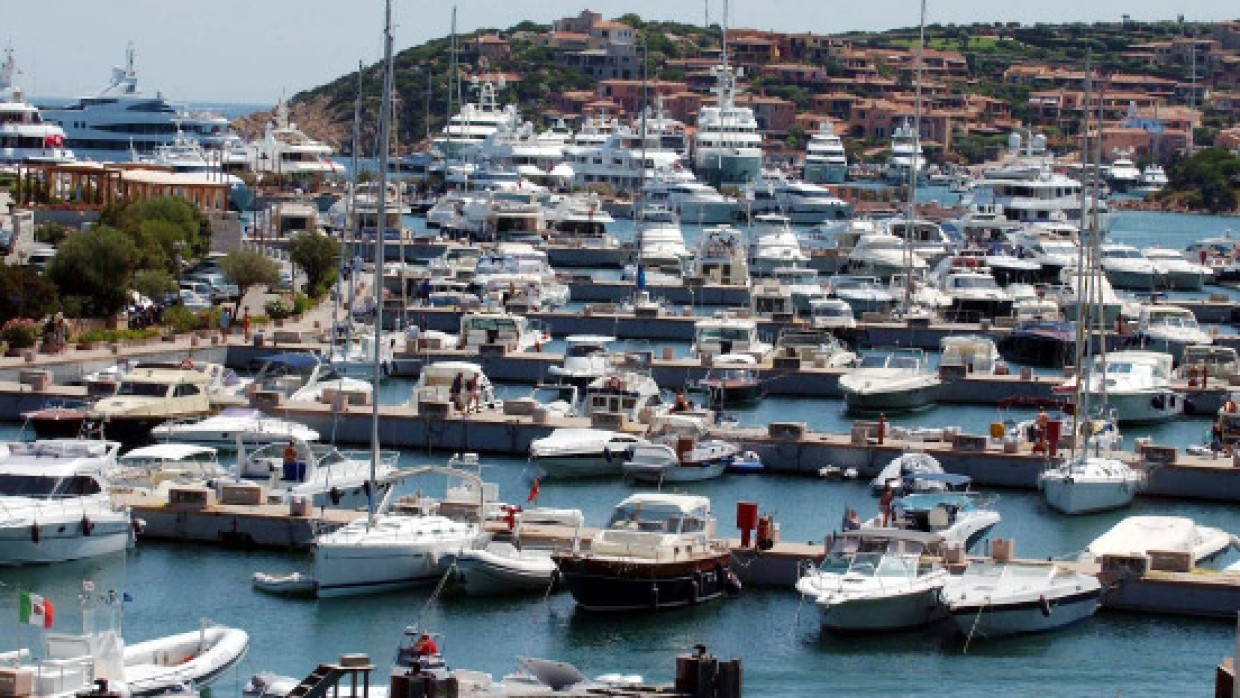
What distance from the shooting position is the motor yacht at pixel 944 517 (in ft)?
120

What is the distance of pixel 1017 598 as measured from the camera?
1283 inches

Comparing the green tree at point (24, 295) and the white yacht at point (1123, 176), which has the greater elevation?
the white yacht at point (1123, 176)

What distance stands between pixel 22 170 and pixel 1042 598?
220 ft

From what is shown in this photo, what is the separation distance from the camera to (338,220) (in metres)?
95.2

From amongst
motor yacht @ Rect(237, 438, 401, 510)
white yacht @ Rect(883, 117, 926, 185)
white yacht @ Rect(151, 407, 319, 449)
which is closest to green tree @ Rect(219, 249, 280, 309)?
white yacht @ Rect(151, 407, 319, 449)

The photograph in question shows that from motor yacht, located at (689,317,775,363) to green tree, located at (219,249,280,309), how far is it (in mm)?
13431

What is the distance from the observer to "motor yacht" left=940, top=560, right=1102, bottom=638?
32.4 metres

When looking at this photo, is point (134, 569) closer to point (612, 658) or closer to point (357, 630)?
point (357, 630)

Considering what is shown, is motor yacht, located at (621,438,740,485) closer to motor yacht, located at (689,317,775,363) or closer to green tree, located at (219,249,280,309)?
motor yacht, located at (689,317,775,363)

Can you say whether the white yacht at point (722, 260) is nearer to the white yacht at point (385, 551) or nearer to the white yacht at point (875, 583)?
the white yacht at point (385, 551)

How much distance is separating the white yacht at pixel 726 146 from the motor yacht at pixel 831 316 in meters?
76.4

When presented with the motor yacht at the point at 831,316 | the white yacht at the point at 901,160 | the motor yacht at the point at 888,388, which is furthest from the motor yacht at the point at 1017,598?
the white yacht at the point at 901,160

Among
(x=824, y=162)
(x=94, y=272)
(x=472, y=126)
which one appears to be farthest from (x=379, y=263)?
(x=824, y=162)

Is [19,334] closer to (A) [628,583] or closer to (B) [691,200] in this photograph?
(A) [628,583]
